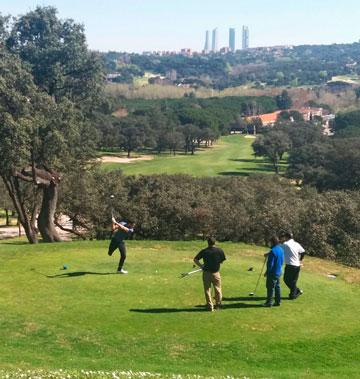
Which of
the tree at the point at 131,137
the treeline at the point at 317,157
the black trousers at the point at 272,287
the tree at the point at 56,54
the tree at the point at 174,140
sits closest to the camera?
the black trousers at the point at 272,287

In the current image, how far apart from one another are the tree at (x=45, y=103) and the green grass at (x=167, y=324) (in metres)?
10.2

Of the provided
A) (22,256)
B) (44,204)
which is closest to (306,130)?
(44,204)

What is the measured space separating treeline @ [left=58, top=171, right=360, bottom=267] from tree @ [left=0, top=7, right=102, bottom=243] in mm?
6362

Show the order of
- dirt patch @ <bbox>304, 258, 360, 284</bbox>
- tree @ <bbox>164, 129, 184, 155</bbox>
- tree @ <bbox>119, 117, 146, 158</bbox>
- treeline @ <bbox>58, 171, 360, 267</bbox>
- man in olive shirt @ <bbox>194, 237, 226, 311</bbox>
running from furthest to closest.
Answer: tree @ <bbox>164, 129, 184, 155</bbox>
tree @ <bbox>119, 117, 146, 158</bbox>
treeline @ <bbox>58, 171, 360, 267</bbox>
dirt patch @ <bbox>304, 258, 360, 284</bbox>
man in olive shirt @ <bbox>194, 237, 226, 311</bbox>

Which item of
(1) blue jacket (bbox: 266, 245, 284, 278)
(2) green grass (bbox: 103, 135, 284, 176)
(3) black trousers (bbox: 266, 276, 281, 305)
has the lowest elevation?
(2) green grass (bbox: 103, 135, 284, 176)

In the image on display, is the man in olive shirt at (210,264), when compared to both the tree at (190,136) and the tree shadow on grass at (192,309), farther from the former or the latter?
the tree at (190,136)

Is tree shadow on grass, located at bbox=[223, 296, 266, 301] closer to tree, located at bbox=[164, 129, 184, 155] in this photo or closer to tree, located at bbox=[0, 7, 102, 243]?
tree, located at bbox=[0, 7, 102, 243]

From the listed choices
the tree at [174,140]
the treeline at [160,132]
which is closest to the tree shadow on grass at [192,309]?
the treeline at [160,132]

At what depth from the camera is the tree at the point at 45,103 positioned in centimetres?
3031

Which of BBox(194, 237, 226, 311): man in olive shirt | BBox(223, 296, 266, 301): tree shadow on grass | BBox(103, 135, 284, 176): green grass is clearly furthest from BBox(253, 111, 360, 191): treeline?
BBox(194, 237, 226, 311): man in olive shirt

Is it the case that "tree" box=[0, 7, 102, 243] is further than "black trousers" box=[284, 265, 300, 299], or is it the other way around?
"tree" box=[0, 7, 102, 243]

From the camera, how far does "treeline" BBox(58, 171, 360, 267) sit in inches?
1416

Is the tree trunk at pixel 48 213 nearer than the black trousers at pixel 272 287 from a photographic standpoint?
No

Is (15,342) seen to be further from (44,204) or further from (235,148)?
(235,148)
